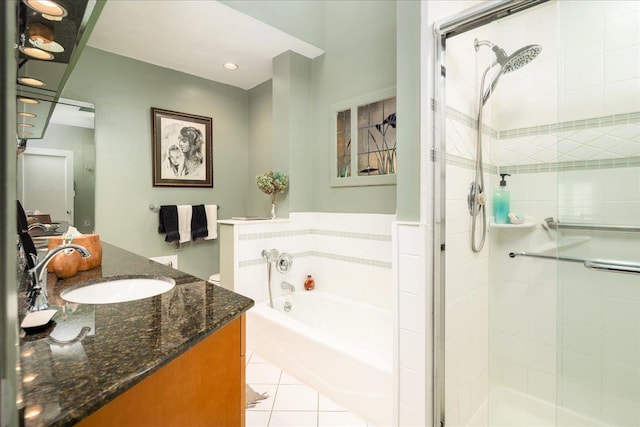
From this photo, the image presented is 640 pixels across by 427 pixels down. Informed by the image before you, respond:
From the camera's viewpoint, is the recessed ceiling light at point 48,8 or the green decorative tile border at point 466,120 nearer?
the recessed ceiling light at point 48,8

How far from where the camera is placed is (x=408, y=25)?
1.52m

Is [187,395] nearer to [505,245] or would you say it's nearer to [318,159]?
[505,245]

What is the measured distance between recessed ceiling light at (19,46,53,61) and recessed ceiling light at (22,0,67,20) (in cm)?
19

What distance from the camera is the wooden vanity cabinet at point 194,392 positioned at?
0.64 metres

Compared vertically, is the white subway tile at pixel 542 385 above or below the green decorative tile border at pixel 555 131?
below

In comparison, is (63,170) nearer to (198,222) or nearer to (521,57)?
(198,222)

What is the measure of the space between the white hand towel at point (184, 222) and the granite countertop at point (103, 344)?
1931mm

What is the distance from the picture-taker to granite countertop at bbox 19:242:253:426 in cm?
50

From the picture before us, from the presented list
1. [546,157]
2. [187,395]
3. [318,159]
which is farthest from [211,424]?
[318,159]

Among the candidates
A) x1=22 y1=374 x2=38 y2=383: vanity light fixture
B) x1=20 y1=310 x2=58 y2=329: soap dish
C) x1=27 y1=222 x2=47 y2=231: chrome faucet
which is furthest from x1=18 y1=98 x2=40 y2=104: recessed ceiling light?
x1=22 y1=374 x2=38 y2=383: vanity light fixture

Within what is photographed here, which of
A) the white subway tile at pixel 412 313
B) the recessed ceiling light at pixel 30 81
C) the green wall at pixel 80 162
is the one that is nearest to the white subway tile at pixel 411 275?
the white subway tile at pixel 412 313

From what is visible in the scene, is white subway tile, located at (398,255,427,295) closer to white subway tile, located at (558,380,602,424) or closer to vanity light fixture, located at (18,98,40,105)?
white subway tile, located at (558,380,602,424)

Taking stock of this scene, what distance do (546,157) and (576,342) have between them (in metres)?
1.00

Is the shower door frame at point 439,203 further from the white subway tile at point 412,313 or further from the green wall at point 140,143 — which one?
the green wall at point 140,143
